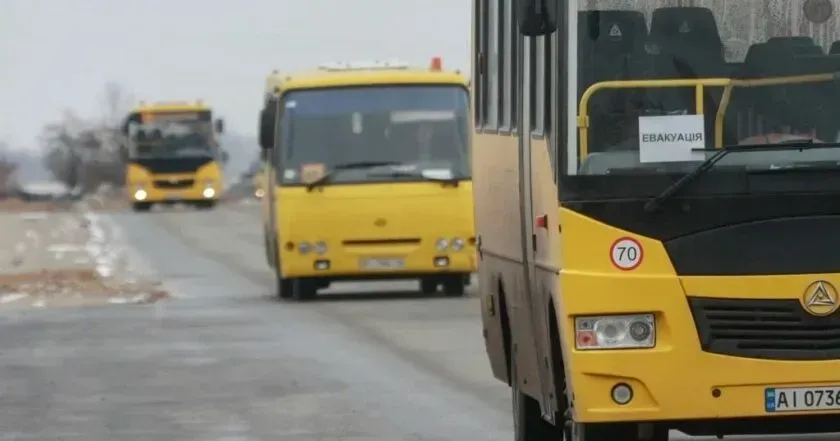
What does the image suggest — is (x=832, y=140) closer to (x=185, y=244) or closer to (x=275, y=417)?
(x=275, y=417)

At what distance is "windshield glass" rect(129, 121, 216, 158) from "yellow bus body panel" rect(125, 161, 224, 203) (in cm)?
54

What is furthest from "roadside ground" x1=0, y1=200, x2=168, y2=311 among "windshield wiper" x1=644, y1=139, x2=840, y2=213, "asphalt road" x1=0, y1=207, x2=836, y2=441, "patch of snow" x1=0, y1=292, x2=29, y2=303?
"windshield wiper" x1=644, y1=139, x2=840, y2=213

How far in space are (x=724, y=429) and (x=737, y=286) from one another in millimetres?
632

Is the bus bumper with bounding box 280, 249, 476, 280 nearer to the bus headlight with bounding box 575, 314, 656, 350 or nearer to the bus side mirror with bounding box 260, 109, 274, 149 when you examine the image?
the bus side mirror with bounding box 260, 109, 274, 149

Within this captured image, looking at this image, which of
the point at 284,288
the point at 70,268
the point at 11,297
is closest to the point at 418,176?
the point at 284,288

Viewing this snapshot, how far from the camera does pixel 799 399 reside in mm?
10266

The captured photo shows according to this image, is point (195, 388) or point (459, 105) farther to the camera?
point (459, 105)

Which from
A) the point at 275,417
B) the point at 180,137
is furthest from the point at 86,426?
the point at 180,137

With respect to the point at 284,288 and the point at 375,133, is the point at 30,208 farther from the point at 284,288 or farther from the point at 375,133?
the point at 375,133

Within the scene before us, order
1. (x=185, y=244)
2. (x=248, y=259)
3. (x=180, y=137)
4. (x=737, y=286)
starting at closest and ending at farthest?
(x=737, y=286) → (x=248, y=259) → (x=185, y=244) → (x=180, y=137)

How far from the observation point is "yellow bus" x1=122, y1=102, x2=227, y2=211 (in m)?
75.0

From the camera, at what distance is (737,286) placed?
402 inches

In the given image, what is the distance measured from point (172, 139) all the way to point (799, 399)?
2582 inches

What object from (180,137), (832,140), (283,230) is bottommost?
(180,137)
